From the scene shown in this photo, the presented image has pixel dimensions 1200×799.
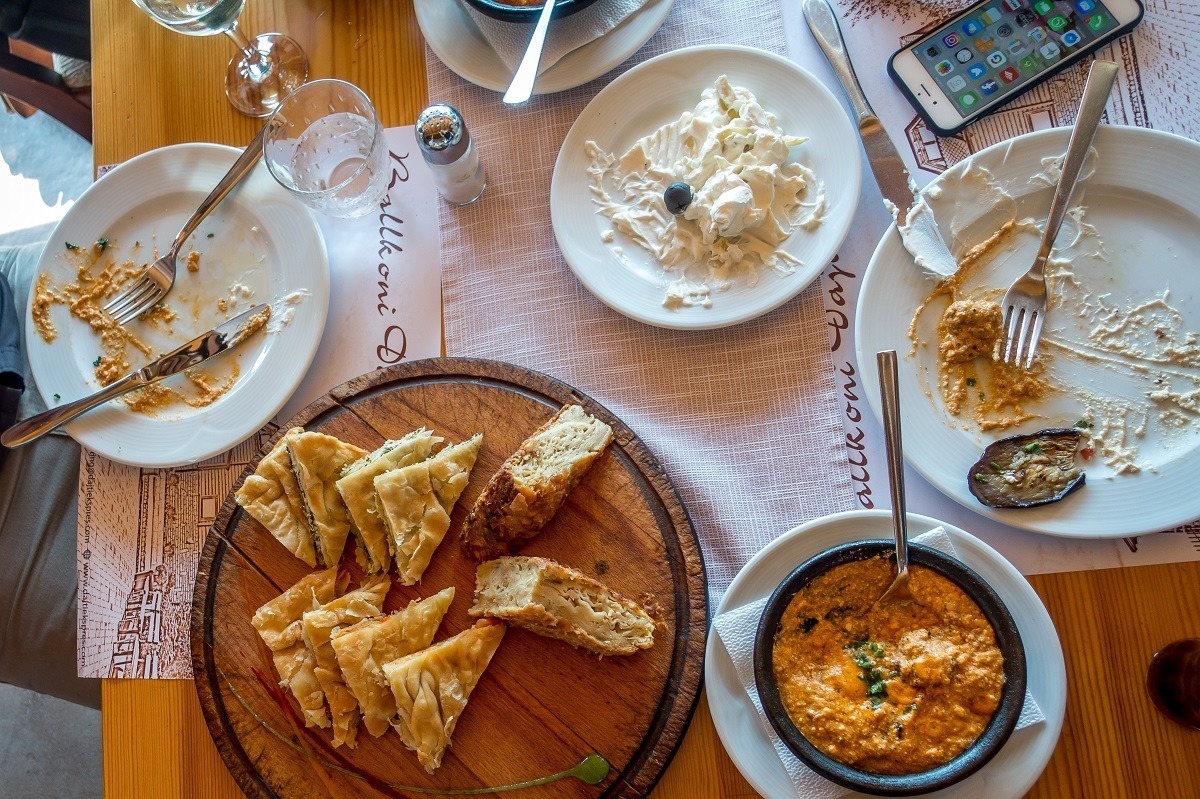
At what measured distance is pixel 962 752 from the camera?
1328 millimetres

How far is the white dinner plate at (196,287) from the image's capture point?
5.97 ft

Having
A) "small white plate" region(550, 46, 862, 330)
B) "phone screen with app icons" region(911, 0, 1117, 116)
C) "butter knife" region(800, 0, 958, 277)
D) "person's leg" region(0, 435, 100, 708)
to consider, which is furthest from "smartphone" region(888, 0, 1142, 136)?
"person's leg" region(0, 435, 100, 708)

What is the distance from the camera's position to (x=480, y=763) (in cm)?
160

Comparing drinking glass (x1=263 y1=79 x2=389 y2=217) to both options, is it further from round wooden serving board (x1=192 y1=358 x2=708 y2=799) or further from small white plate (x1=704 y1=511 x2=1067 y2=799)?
small white plate (x1=704 y1=511 x2=1067 y2=799)

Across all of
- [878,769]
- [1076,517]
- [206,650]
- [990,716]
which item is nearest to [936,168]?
[1076,517]

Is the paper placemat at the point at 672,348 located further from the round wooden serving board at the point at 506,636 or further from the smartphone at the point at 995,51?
the smartphone at the point at 995,51

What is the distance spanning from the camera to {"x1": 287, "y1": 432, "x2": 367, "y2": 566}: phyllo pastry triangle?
171cm

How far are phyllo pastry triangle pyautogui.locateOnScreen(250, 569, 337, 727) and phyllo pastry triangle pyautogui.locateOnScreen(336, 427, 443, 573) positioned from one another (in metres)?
0.10

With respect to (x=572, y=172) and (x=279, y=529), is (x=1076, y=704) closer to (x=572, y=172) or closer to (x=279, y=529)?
(x=572, y=172)

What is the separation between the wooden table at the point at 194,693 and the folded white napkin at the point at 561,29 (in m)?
0.28

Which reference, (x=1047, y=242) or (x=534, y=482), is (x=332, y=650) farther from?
(x=1047, y=242)

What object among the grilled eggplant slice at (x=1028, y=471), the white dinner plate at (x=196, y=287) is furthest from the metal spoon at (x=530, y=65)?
the grilled eggplant slice at (x=1028, y=471)

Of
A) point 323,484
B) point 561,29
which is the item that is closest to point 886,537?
point 323,484

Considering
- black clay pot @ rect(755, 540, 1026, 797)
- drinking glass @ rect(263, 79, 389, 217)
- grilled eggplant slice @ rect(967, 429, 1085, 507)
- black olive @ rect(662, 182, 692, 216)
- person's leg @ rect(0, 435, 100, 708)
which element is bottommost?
person's leg @ rect(0, 435, 100, 708)
